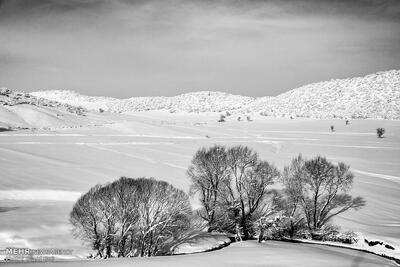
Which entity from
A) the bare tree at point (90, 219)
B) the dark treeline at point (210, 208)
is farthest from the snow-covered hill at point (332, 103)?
the bare tree at point (90, 219)

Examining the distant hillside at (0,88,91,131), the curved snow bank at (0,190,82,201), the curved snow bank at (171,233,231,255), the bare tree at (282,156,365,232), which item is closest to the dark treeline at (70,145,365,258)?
the bare tree at (282,156,365,232)

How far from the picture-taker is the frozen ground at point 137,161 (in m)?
29.1

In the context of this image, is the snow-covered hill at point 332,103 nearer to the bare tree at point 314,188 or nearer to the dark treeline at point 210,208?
Answer: the bare tree at point 314,188

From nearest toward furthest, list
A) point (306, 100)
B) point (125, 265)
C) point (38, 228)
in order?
point (125, 265) → point (38, 228) → point (306, 100)

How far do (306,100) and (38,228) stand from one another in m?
157

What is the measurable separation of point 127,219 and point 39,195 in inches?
606

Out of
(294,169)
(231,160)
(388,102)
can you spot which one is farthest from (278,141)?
(388,102)

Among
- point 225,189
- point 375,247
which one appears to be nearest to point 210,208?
point 225,189

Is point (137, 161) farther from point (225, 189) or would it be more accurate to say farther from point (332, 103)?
point (332, 103)

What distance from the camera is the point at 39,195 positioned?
3478 centimetres

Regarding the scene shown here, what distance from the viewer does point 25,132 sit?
68125 millimetres

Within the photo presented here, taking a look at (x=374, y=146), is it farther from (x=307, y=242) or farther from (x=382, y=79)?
(x=382, y=79)

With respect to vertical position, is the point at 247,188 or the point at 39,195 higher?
the point at 247,188

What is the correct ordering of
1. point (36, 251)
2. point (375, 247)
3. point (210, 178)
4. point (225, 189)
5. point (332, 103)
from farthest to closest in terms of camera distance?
1. point (332, 103)
2. point (225, 189)
3. point (210, 178)
4. point (375, 247)
5. point (36, 251)
